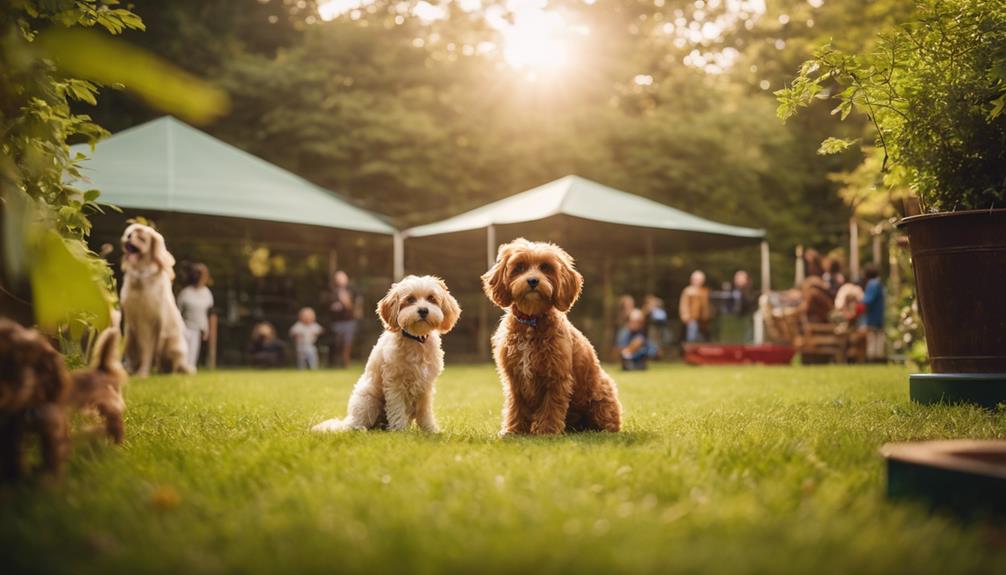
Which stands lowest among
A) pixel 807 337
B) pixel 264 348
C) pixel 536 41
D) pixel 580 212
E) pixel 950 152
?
pixel 264 348

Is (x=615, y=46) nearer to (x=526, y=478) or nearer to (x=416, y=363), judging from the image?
(x=416, y=363)

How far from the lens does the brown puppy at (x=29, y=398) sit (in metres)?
3.22

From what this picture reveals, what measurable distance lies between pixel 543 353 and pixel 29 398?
3074 mm

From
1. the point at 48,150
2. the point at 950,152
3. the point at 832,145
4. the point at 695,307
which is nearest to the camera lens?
the point at 48,150

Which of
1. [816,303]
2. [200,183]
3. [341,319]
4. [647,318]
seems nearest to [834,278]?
[816,303]

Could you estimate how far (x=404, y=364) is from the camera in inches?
229

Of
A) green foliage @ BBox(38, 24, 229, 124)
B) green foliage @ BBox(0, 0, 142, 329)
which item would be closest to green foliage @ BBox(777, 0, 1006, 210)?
green foliage @ BBox(0, 0, 142, 329)

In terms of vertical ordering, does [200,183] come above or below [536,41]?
below

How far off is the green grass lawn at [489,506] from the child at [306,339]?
13779mm

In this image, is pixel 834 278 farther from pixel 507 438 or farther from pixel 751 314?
pixel 507 438

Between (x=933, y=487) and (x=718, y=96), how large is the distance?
29.6 metres

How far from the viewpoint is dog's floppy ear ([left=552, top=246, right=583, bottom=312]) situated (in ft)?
18.4

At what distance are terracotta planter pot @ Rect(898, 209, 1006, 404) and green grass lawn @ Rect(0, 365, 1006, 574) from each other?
123 centimetres

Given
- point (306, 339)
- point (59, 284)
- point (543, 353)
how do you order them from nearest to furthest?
point (59, 284) → point (543, 353) → point (306, 339)
